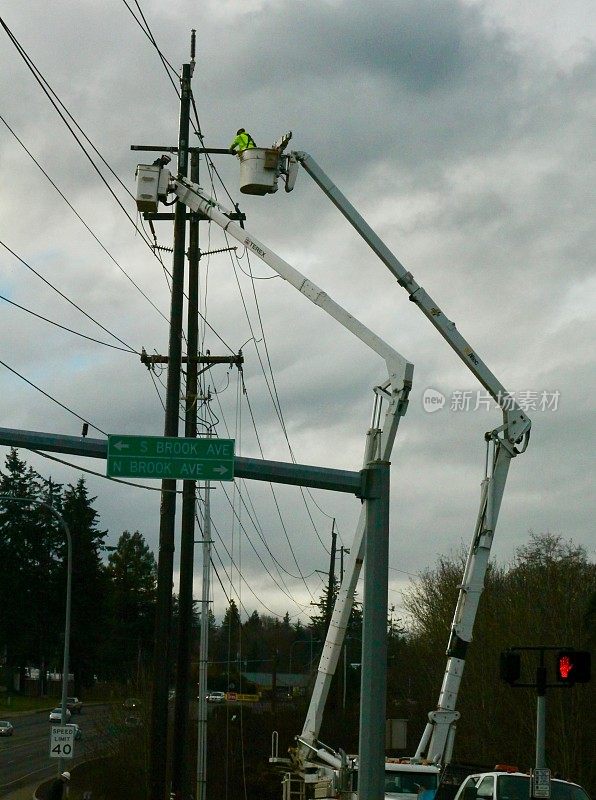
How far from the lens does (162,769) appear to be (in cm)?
2208

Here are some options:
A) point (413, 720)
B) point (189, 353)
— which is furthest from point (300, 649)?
point (189, 353)

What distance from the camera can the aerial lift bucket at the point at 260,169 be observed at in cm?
2272

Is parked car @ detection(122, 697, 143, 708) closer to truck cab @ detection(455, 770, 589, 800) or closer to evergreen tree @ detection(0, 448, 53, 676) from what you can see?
truck cab @ detection(455, 770, 589, 800)

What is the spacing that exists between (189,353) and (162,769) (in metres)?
9.49

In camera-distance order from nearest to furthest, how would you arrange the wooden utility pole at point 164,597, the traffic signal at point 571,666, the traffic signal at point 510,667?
the traffic signal at point 571,666, the traffic signal at point 510,667, the wooden utility pole at point 164,597

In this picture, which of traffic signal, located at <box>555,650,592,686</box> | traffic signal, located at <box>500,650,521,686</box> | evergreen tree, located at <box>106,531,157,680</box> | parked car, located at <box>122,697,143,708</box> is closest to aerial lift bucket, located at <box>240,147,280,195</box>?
traffic signal, located at <box>500,650,521,686</box>

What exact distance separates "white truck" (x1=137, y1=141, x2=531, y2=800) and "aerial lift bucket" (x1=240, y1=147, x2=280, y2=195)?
0.7 inches

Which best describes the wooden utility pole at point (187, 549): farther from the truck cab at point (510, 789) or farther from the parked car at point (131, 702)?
the parked car at point (131, 702)

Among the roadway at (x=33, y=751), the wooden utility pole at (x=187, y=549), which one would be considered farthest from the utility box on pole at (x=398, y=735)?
the roadway at (x=33, y=751)

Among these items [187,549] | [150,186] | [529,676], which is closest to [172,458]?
[150,186]

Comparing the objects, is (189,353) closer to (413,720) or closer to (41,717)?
(413,720)

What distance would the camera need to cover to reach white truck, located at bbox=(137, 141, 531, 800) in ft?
74.9

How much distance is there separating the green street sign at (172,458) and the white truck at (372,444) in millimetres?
7498

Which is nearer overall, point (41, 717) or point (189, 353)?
point (189, 353)
